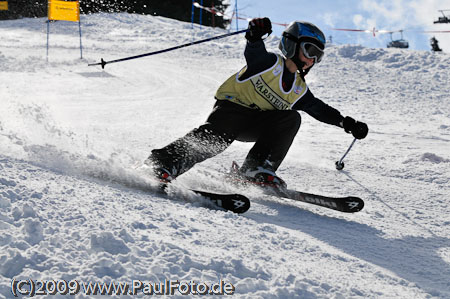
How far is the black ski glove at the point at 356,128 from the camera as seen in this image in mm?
3635

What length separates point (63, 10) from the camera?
13891 mm

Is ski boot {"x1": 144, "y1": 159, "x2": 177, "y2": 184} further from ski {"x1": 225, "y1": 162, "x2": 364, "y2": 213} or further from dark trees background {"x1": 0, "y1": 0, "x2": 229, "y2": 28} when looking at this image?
dark trees background {"x1": 0, "y1": 0, "x2": 229, "y2": 28}

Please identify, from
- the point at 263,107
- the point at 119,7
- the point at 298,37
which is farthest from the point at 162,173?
the point at 119,7

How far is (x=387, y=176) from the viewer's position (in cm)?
439

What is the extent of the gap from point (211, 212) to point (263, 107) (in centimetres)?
131

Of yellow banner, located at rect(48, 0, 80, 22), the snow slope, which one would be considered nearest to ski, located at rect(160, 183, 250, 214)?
the snow slope

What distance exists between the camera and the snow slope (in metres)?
1.67

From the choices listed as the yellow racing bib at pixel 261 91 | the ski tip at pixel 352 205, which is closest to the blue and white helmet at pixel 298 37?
the yellow racing bib at pixel 261 91

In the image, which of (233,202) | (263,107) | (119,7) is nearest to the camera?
A: (233,202)

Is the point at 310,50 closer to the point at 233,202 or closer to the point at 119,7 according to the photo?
the point at 233,202

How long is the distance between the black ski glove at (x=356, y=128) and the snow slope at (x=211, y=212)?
48cm

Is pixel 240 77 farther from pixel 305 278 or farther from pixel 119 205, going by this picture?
pixel 305 278

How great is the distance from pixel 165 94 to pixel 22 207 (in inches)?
286

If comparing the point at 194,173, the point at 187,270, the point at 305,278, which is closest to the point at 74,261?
the point at 187,270
